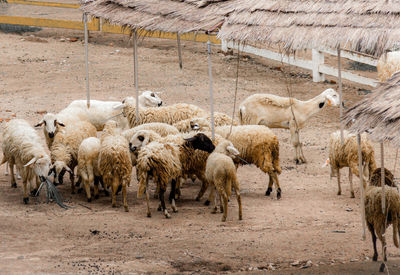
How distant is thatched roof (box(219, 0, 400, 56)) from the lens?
8883 mm

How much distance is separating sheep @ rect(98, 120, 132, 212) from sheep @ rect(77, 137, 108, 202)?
19cm

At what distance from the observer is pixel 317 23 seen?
378 inches

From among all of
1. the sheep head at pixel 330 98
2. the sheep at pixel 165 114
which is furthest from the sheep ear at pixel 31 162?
the sheep head at pixel 330 98

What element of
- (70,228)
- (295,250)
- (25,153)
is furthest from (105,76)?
(295,250)

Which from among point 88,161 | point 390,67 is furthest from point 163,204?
point 390,67

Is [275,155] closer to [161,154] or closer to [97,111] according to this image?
[161,154]

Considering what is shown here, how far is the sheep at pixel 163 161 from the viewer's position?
10.6 m

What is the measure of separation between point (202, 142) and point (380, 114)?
384cm

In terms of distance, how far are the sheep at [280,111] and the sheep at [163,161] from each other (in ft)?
9.33

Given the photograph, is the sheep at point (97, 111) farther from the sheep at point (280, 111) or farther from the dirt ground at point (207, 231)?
the sheep at point (280, 111)

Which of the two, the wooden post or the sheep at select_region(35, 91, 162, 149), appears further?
the wooden post

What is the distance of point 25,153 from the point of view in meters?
11.4

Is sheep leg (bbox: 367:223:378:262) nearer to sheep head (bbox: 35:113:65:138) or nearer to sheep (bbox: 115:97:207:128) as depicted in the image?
sheep (bbox: 115:97:207:128)

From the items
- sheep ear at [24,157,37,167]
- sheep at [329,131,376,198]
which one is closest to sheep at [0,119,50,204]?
sheep ear at [24,157,37,167]
